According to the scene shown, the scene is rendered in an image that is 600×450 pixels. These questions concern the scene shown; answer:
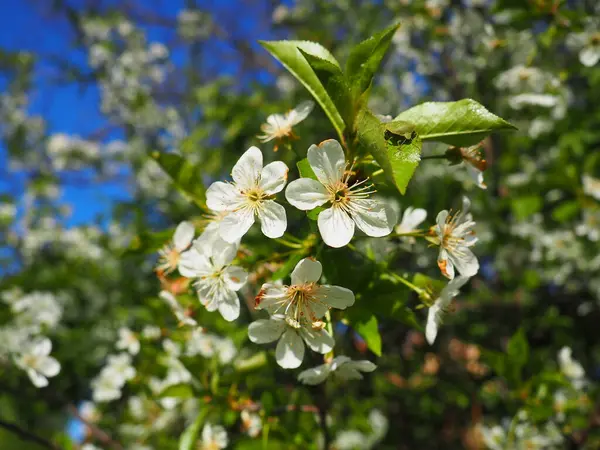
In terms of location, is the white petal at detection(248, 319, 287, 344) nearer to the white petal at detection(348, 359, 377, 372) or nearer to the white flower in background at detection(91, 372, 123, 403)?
the white petal at detection(348, 359, 377, 372)

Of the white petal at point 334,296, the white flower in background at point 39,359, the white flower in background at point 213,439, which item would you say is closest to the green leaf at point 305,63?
the white petal at point 334,296

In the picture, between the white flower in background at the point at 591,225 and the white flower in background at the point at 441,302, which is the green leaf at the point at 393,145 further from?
the white flower in background at the point at 591,225

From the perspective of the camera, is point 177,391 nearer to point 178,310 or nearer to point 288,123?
point 178,310

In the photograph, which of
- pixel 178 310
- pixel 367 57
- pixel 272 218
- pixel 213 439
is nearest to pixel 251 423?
pixel 213 439

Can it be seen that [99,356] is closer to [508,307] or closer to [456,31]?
[508,307]

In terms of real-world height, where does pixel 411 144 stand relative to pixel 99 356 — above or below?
above

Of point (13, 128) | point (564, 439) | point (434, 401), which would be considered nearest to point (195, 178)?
point (564, 439)

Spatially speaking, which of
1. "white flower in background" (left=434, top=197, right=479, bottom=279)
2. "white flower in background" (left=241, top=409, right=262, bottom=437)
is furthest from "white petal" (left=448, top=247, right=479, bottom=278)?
"white flower in background" (left=241, top=409, right=262, bottom=437)
